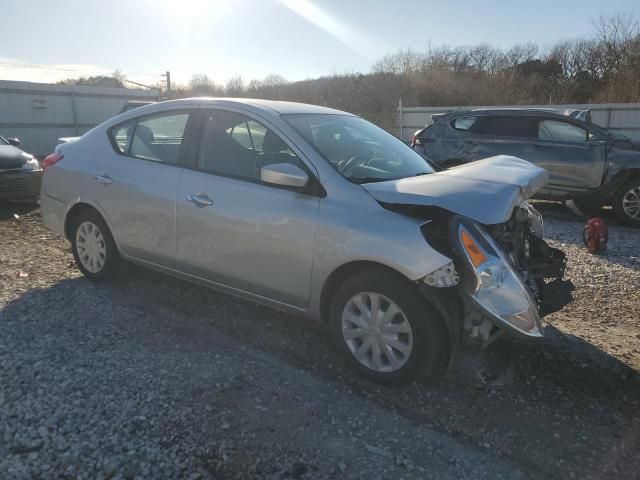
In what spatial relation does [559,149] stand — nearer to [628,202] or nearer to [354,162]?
[628,202]

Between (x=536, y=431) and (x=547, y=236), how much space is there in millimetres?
5136

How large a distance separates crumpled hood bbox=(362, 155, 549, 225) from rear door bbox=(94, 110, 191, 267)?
175 centimetres

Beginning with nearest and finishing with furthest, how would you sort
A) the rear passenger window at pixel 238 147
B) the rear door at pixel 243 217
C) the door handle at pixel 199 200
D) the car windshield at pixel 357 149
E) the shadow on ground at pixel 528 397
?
the shadow on ground at pixel 528 397 < the rear door at pixel 243 217 < the car windshield at pixel 357 149 < the rear passenger window at pixel 238 147 < the door handle at pixel 199 200

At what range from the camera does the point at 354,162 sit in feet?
12.4

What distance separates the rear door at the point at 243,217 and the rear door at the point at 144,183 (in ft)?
0.61

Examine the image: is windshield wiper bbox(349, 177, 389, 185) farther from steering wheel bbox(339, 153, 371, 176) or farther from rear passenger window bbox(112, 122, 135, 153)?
rear passenger window bbox(112, 122, 135, 153)

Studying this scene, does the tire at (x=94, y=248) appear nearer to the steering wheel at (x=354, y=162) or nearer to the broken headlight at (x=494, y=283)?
the steering wheel at (x=354, y=162)

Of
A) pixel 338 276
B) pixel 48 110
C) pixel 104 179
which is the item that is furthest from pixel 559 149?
pixel 48 110

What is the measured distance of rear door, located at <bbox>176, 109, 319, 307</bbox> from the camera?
355 cm

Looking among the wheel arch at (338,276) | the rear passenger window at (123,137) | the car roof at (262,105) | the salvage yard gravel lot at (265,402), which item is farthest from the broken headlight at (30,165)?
the wheel arch at (338,276)

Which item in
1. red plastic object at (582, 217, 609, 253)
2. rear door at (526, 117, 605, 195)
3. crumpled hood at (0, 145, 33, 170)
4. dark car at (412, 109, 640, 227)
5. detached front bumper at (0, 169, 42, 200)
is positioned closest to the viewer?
red plastic object at (582, 217, 609, 253)

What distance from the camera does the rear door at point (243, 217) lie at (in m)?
3.55

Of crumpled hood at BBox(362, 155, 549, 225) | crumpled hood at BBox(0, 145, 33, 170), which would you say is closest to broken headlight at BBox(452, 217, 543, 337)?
crumpled hood at BBox(362, 155, 549, 225)

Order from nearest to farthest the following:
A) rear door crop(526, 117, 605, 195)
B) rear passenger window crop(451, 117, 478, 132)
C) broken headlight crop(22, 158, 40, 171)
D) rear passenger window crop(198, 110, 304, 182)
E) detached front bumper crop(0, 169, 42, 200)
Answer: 1. rear passenger window crop(198, 110, 304, 182)
2. rear door crop(526, 117, 605, 195)
3. detached front bumper crop(0, 169, 42, 200)
4. broken headlight crop(22, 158, 40, 171)
5. rear passenger window crop(451, 117, 478, 132)
